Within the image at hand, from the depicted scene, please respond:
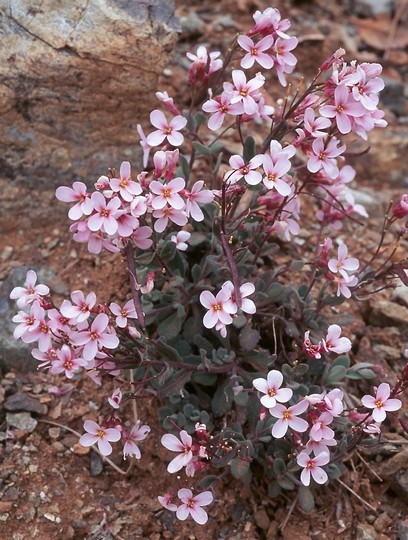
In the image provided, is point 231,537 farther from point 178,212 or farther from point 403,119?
point 403,119

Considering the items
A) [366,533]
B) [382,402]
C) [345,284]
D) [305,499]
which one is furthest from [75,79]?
[366,533]

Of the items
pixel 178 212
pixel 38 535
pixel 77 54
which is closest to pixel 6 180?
pixel 77 54

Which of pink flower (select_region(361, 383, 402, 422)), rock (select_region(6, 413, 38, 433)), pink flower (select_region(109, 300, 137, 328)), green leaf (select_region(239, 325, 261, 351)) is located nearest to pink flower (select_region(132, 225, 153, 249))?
pink flower (select_region(109, 300, 137, 328))

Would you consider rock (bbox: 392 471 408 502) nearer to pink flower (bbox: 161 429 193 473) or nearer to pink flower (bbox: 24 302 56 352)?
pink flower (bbox: 161 429 193 473)

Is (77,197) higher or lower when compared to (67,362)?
higher

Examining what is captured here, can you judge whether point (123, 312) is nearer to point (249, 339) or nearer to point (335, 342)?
point (249, 339)
